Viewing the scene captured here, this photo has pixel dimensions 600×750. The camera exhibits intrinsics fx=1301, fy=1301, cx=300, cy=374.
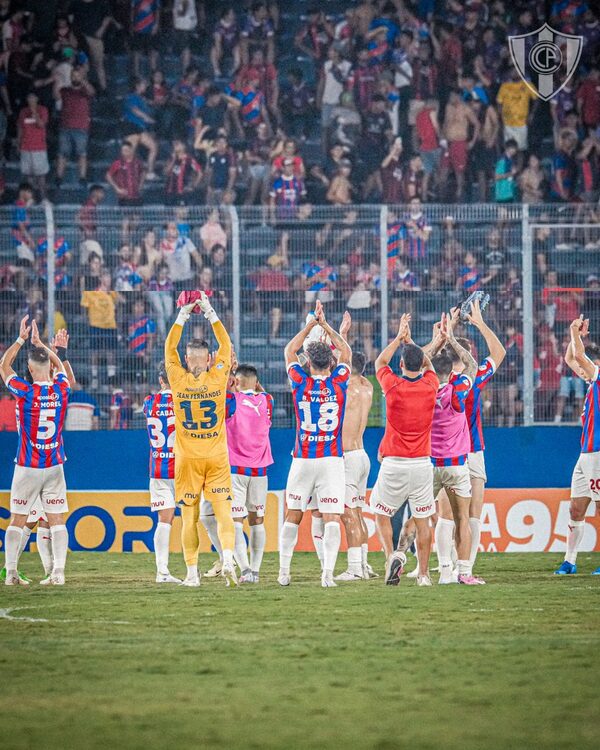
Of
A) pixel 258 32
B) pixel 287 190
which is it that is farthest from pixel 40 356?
pixel 258 32

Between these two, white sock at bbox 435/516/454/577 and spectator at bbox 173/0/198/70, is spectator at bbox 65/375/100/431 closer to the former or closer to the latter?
white sock at bbox 435/516/454/577

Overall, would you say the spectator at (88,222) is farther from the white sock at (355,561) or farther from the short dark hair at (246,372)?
the white sock at (355,561)

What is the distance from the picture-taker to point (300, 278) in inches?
662

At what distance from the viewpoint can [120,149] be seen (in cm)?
2316

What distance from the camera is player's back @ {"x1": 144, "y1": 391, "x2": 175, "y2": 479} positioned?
12.8 m

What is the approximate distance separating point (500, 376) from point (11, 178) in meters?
10.3

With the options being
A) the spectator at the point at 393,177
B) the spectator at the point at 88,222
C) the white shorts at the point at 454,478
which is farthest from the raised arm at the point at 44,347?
the spectator at the point at 393,177

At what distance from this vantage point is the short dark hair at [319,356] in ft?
39.0

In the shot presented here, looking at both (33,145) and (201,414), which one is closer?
(201,414)

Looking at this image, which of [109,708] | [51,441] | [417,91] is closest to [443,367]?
[51,441]

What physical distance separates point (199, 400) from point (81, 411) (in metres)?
5.65

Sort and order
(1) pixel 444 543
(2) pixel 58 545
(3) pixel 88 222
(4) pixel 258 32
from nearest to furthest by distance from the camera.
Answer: (1) pixel 444 543 → (2) pixel 58 545 → (3) pixel 88 222 → (4) pixel 258 32

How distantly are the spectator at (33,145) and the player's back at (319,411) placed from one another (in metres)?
11.8

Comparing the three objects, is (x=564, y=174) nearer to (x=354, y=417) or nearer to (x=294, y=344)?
(x=354, y=417)
